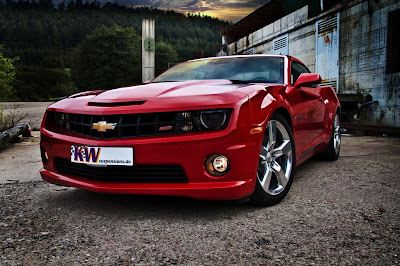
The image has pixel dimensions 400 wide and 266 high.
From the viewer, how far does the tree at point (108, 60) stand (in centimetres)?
5481

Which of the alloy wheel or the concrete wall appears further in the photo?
the concrete wall

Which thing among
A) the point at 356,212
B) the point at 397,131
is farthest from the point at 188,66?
the point at 397,131

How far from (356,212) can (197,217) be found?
3.49 feet

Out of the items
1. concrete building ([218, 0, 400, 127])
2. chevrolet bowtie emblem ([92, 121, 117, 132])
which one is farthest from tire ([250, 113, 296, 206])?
concrete building ([218, 0, 400, 127])

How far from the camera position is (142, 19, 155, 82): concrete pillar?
827 inches

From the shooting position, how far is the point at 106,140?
2.25m

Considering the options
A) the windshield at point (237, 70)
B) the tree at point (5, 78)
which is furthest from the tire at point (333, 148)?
the tree at point (5, 78)

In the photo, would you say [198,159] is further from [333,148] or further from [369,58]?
[369,58]

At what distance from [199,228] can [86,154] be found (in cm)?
88

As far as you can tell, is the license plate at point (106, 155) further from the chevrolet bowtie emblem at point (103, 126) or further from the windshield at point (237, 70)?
the windshield at point (237, 70)

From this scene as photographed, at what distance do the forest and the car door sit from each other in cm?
2696

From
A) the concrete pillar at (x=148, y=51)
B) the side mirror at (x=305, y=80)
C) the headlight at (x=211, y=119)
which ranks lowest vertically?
the headlight at (x=211, y=119)

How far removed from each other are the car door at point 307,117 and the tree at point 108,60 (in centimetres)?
5210

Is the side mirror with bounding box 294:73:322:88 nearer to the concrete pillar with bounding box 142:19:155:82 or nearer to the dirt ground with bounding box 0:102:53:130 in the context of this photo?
the dirt ground with bounding box 0:102:53:130
